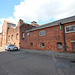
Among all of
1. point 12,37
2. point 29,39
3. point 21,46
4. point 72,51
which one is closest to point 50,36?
point 72,51

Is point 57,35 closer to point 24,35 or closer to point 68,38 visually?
point 68,38

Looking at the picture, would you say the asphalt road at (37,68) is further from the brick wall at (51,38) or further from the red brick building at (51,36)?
the brick wall at (51,38)

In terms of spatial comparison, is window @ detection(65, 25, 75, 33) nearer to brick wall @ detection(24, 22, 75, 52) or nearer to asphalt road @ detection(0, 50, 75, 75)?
brick wall @ detection(24, 22, 75, 52)

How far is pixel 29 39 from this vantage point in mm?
17062

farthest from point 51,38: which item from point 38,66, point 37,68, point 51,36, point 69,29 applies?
point 37,68

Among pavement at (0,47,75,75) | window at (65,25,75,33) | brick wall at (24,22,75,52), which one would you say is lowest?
pavement at (0,47,75,75)

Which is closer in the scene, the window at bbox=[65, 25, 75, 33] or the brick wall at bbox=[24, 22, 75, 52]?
the window at bbox=[65, 25, 75, 33]

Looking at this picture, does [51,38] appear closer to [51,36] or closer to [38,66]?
[51,36]

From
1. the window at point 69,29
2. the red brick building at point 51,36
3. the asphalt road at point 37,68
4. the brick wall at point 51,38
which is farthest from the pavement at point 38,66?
the window at point 69,29

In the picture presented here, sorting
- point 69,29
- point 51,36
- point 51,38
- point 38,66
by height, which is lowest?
point 38,66

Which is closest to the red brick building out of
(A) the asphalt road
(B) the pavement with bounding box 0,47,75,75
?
(B) the pavement with bounding box 0,47,75,75

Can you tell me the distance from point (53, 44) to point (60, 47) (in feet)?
4.75

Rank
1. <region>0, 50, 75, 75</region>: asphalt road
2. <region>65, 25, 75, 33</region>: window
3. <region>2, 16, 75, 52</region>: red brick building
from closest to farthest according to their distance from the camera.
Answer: <region>0, 50, 75, 75</region>: asphalt road, <region>65, 25, 75, 33</region>: window, <region>2, 16, 75, 52</region>: red brick building

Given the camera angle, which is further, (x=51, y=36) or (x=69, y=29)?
(x=51, y=36)
